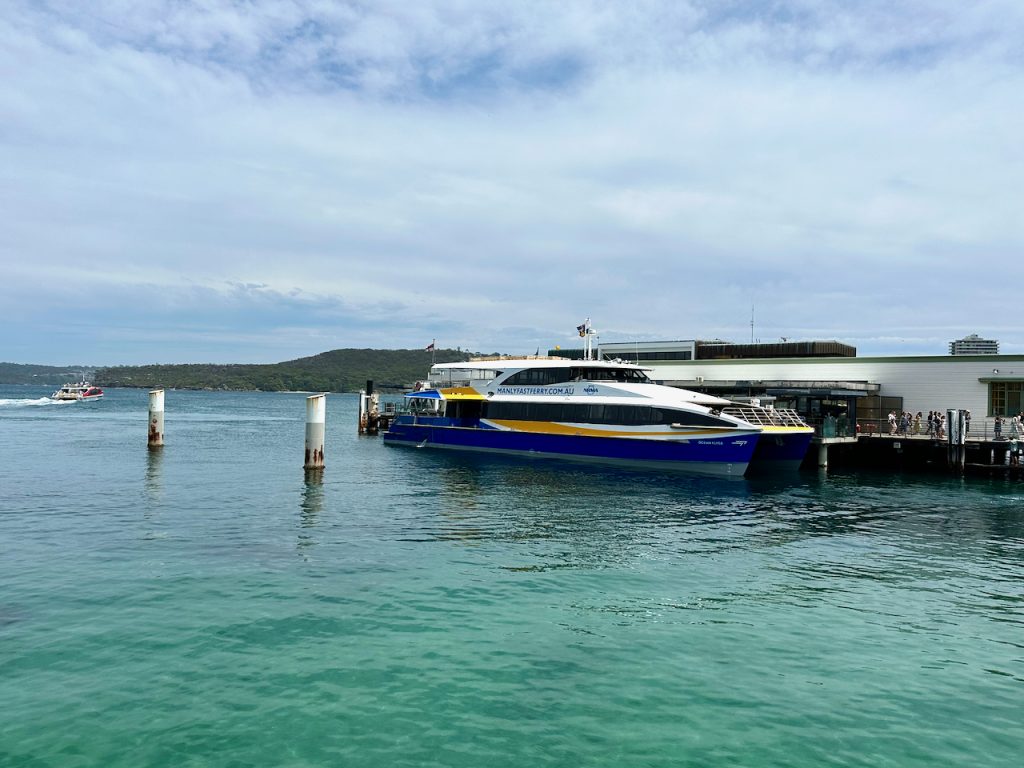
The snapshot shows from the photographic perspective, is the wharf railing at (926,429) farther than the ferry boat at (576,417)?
Yes

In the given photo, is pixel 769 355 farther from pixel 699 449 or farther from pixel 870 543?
pixel 870 543

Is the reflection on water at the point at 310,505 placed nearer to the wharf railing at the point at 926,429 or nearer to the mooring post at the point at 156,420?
the mooring post at the point at 156,420

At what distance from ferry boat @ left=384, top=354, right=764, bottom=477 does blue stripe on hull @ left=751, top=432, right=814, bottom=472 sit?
1.82 m

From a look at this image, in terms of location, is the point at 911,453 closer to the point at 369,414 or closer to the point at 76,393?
the point at 369,414

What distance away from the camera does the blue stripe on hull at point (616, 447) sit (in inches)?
1278

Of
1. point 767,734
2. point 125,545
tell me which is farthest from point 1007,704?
point 125,545

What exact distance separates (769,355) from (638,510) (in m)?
29.0

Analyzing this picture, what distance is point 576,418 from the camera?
38.3 meters

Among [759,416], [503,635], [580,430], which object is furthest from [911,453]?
[503,635]

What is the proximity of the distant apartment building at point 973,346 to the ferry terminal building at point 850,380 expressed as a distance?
Result: 3624 mm

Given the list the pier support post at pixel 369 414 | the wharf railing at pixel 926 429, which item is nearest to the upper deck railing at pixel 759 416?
the wharf railing at pixel 926 429

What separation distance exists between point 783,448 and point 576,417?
10207 millimetres

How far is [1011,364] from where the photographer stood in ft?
124

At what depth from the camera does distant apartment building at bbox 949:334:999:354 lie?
140 ft
